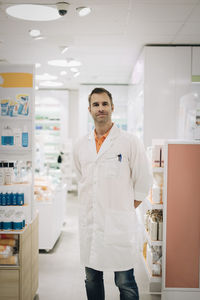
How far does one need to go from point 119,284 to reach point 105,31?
3262 millimetres

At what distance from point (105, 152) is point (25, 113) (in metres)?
0.97

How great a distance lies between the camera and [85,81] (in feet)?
27.9

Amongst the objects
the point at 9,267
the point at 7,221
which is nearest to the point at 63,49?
the point at 7,221

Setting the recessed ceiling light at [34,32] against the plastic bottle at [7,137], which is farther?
the recessed ceiling light at [34,32]

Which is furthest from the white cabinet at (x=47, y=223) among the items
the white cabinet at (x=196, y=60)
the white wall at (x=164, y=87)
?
the white cabinet at (x=196, y=60)

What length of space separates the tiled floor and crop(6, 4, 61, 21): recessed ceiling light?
3.09 metres

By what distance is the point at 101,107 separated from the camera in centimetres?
240

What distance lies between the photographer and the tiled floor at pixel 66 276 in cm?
334

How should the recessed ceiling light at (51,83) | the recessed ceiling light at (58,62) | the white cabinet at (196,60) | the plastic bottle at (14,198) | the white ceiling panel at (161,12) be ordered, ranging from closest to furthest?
1. the plastic bottle at (14,198)
2. the white ceiling panel at (161,12)
3. the white cabinet at (196,60)
4. the recessed ceiling light at (58,62)
5. the recessed ceiling light at (51,83)

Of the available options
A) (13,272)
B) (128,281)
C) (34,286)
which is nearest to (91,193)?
(128,281)

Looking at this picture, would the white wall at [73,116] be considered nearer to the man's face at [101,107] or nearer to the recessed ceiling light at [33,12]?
the recessed ceiling light at [33,12]

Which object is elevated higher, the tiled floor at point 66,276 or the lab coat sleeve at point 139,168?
the lab coat sleeve at point 139,168

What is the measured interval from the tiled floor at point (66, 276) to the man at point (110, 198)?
1027 millimetres

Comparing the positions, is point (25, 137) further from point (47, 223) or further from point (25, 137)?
point (47, 223)
